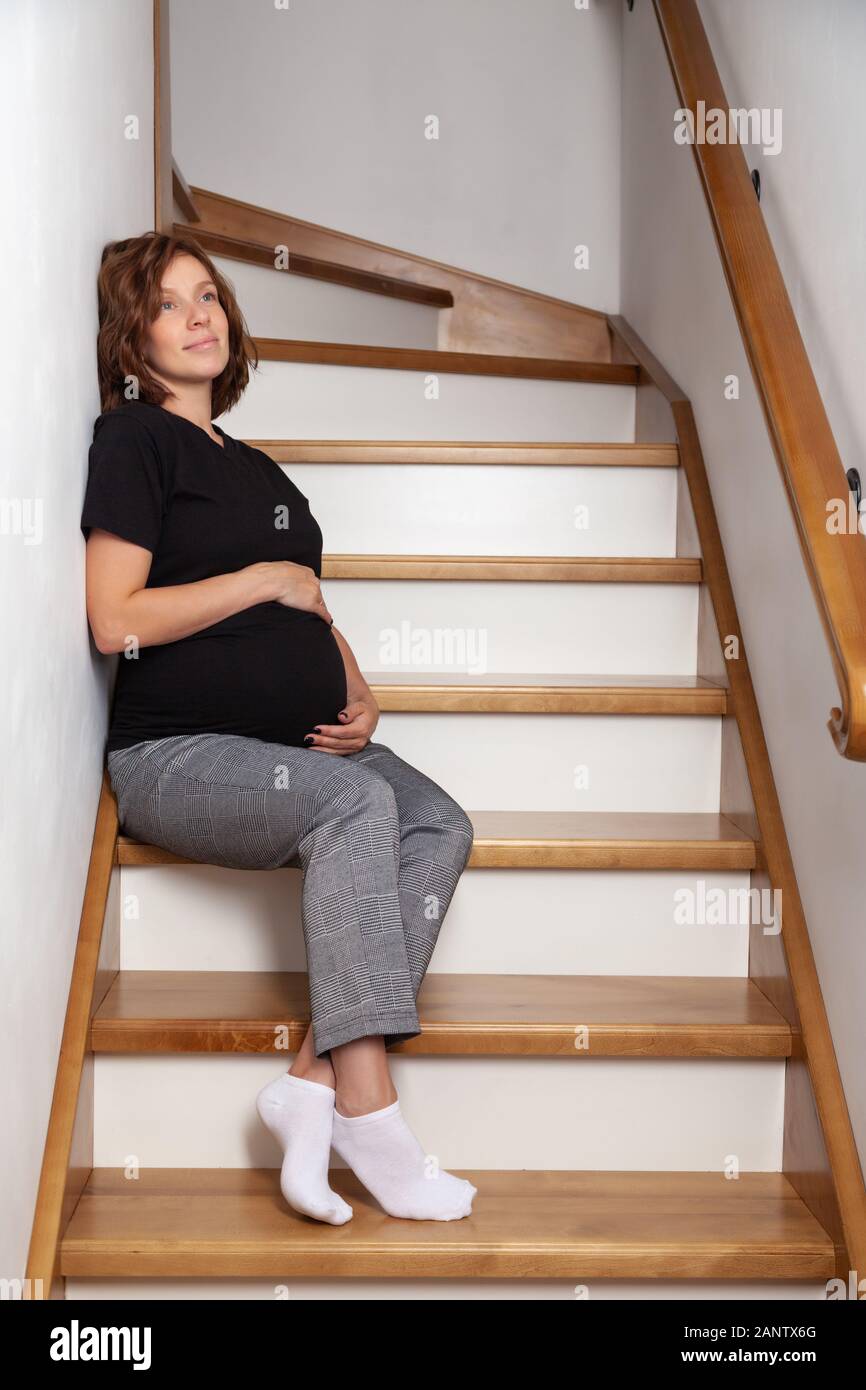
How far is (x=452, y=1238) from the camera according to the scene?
1338mm

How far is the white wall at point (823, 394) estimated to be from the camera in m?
1.45

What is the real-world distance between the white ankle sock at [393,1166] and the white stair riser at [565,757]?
2.19 ft

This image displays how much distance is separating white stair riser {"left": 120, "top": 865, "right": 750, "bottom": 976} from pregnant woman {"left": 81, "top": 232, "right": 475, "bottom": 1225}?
134 mm

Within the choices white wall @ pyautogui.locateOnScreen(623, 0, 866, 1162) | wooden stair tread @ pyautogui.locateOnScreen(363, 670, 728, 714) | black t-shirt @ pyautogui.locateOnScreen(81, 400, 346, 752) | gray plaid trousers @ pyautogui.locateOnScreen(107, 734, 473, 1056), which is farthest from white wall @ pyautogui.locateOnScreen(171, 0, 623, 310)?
gray plaid trousers @ pyautogui.locateOnScreen(107, 734, 473, 1056)

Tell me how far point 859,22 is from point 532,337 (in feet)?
6.80

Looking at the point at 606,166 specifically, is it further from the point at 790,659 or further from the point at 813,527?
the point at 813,527

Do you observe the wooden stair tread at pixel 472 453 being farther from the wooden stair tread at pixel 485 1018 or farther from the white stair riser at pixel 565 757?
the wooden stair tread at pixel 485 1018

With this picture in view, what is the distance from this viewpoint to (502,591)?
2.16 m

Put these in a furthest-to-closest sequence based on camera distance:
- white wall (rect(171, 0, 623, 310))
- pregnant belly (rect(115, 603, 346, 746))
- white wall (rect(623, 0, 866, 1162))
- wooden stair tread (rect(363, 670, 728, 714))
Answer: white wall (rect(171, 0, 623, 310)), wooden stair tread (rect(363, 670, 728, 714)), pregnant belly (rect(115, 603, 346, 746)), white wall (rect(623, 0, 866, 1162))

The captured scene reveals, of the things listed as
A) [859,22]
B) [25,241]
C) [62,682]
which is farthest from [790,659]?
[25,241]

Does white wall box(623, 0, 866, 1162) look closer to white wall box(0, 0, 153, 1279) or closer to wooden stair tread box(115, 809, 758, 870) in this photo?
wooden stair tread box(115, 809, 758, 870)

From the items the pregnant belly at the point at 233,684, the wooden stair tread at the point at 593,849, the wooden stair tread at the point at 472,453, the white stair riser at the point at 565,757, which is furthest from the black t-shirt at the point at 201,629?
the wooden stair tread at the point at 472,453

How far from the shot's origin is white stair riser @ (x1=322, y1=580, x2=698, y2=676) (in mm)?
2156

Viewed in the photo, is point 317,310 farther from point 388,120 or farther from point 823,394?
point 823,394
